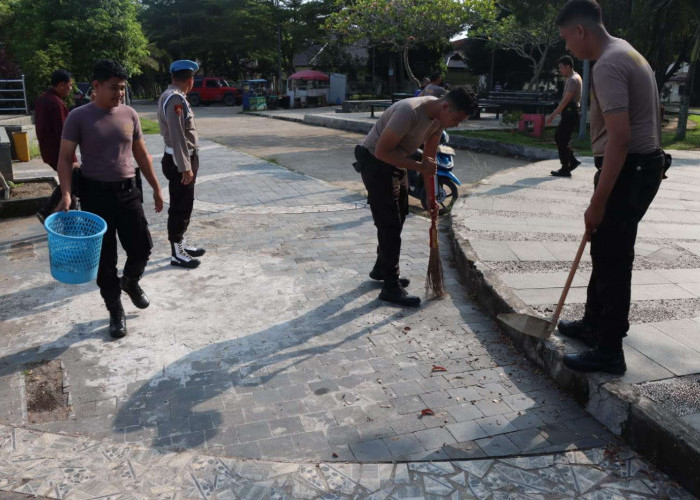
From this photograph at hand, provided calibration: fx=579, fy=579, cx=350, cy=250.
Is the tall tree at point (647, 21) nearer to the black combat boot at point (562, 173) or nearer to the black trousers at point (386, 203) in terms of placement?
the black combat boot at point (562, 173)

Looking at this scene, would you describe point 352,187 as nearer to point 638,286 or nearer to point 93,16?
point 638,286

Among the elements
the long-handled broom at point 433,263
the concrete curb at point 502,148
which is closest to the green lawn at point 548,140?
the concrete curb at point 502,148

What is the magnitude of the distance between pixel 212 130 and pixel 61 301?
16440mm

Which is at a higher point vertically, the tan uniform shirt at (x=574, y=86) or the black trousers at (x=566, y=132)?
the tan uniform shirt at (x=574, y=86)

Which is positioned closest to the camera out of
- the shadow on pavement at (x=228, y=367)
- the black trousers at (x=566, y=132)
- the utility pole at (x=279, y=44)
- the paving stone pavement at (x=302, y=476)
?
the paving stone pavement at (x=302, y=476)

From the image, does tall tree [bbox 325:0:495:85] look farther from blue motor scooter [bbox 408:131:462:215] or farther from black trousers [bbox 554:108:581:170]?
blue motor scooter [bbox 408:131:462:215]

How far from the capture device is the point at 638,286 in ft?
15.2

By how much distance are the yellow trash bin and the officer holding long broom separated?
10134 millimetres

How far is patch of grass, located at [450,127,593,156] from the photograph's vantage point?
43.8 ft

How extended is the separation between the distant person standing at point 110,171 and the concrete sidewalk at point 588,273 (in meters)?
2.71

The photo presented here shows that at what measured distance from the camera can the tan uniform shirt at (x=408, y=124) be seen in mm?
4117

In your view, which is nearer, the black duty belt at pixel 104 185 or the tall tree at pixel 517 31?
the black duty belt at pixel 104 185

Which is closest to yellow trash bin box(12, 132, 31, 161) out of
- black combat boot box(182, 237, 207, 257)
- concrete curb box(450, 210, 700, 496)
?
black combat boot box(182, 237, 207, 257)

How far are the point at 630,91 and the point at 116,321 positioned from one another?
11.4ft
